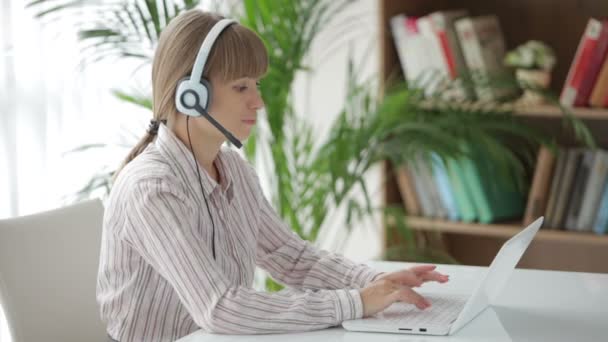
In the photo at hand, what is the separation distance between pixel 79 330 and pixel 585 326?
3.16ft

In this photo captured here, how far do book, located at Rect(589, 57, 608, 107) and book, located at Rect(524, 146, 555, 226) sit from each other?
22 centimetres

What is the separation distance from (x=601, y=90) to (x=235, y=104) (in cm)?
167

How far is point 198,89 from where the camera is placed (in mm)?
1589

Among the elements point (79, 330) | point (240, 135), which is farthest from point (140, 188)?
point (79, 330)

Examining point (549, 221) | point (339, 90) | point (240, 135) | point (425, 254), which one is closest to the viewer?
point (240, 135)

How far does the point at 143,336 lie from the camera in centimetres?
164

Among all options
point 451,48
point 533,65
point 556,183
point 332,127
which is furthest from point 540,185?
point 332,127

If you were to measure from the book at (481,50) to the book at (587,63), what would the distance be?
22 centimetres

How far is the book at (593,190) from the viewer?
9.97ft

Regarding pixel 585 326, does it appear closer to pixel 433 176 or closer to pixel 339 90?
pixel 433 176

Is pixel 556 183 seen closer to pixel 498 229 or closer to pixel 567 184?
pixel 567 184

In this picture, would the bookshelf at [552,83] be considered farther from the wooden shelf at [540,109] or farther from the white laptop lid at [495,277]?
the white laptop lid at [495,277]

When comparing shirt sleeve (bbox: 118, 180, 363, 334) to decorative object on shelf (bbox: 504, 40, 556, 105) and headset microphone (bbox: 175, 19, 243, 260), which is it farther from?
decorative object on shelf (bbox: 504, 40, 556, 105)

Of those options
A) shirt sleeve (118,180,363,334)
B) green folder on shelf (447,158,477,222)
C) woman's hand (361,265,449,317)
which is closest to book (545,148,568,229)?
green folder on shelf (447,158,477,222)
